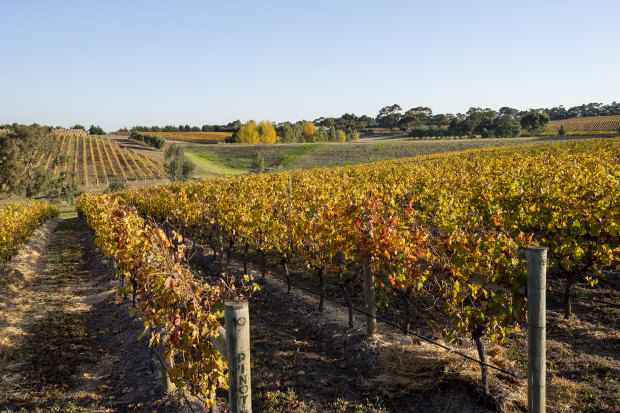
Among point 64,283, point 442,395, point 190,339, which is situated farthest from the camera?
point 64,283

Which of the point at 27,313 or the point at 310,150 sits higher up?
the point at 310,150

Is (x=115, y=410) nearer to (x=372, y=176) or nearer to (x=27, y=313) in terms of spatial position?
(x=27, y=313)

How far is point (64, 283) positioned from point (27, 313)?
3308mm

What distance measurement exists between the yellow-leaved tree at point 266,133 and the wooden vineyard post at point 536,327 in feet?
338

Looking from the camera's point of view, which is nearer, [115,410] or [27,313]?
[115,410]

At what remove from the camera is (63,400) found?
557 centimetres

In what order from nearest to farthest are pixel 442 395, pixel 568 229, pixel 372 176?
1. pixel 442 395
2. pixel 568 229
3. pixel 372 176

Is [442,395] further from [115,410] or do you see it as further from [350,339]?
[115,410]

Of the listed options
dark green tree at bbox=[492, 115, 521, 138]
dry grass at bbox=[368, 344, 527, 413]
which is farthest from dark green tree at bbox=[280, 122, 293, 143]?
dry grass at bbox=[368, 344, 527, 413]

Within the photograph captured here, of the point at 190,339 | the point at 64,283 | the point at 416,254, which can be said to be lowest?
the point at 64,283

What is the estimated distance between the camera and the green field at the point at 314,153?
191 ft

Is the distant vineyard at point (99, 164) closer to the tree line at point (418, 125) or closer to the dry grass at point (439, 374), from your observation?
the tree line at point (418, 125)

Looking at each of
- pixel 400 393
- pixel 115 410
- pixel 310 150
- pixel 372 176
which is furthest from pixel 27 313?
pixel 310 150

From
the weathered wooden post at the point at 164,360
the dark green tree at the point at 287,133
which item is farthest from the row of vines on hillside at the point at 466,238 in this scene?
the dark green tree at the point at 287,133
